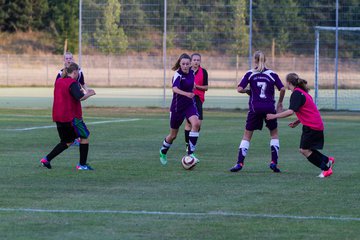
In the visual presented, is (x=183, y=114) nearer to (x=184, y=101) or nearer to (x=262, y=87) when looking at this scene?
(x=184, y=101)

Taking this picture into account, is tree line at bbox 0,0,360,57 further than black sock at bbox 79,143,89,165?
Yes

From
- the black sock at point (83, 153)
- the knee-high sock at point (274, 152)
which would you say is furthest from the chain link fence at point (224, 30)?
the black sock at point (83, 153)

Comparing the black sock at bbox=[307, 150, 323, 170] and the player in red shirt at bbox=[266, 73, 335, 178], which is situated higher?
the player in red shirt at bbox=[266, 73, 335, 178]

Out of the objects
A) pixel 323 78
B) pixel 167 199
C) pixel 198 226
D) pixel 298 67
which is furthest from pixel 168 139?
pixel 298 67

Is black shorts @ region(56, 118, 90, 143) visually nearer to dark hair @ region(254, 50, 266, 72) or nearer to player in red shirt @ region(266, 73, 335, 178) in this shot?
dark hair @ region(254, 50, 266, 72)

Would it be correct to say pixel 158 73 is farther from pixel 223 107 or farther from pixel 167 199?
pixel 167 199

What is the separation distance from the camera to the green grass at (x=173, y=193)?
8398 mm

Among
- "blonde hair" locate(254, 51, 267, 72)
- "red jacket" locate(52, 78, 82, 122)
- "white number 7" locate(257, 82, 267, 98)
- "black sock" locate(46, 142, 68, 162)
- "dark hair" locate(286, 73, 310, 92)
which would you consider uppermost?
"blonde hair" locate(254, 51, 267, 72)

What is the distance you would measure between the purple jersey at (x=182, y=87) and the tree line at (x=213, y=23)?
18561 millimetres

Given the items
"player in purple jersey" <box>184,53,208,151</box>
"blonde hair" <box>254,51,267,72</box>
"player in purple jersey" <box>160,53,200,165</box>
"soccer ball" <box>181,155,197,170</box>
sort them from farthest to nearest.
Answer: "player in purple jersey" <box>184,53,208,151</box>
"player in purple jersey" <box>160,53,200,165</box>
"soccer ball" <box>181,155,197,170</box>
"blonde hair" <box>254,51,267,72</box>

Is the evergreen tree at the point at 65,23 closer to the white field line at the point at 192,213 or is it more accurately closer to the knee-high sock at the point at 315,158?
the knee-high sock at the point at 315,158

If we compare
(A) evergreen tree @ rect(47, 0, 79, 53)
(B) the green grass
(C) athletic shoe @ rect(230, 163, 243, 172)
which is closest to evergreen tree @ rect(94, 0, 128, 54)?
(B) the green grass

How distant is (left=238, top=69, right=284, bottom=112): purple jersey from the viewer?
13.3 meters

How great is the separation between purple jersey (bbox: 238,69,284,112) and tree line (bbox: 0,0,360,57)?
62.0ft
